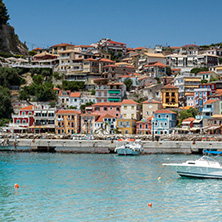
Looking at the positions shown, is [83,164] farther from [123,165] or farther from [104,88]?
[104,88]

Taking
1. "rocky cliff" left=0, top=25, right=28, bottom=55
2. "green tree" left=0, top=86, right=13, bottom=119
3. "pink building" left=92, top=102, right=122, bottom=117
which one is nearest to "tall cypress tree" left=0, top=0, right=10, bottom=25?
"rocky cliff" left=0, top=25, right=28, bottom=55

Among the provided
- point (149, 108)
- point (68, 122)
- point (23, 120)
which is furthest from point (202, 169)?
point (23, 120)

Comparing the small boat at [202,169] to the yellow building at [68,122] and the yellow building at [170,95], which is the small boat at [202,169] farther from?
the yellow building at [170,95]

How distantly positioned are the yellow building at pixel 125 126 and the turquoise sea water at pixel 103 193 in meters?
35.1

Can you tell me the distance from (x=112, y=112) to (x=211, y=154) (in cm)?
3241

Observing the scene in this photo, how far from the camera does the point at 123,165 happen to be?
1708 inches

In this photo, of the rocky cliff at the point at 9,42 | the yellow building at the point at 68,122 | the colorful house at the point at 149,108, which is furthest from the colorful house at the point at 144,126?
the rocky cliff at the point at 9,42

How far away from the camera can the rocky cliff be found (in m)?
120

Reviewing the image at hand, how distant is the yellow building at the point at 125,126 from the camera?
79.7 meters

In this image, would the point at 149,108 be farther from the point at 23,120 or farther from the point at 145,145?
the point at 145,145

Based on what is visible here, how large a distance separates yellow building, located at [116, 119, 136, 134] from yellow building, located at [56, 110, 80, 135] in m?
7.93

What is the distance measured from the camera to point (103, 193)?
28.3m

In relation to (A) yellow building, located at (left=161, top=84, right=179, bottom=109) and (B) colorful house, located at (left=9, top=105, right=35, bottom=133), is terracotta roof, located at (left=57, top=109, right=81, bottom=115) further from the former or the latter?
(A) yellow building, located at (left=161, top=84, right=179, bottom=109)

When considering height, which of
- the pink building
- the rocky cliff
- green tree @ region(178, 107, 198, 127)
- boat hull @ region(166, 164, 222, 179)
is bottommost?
boat hull @ region(166, 164, 222, 179)
